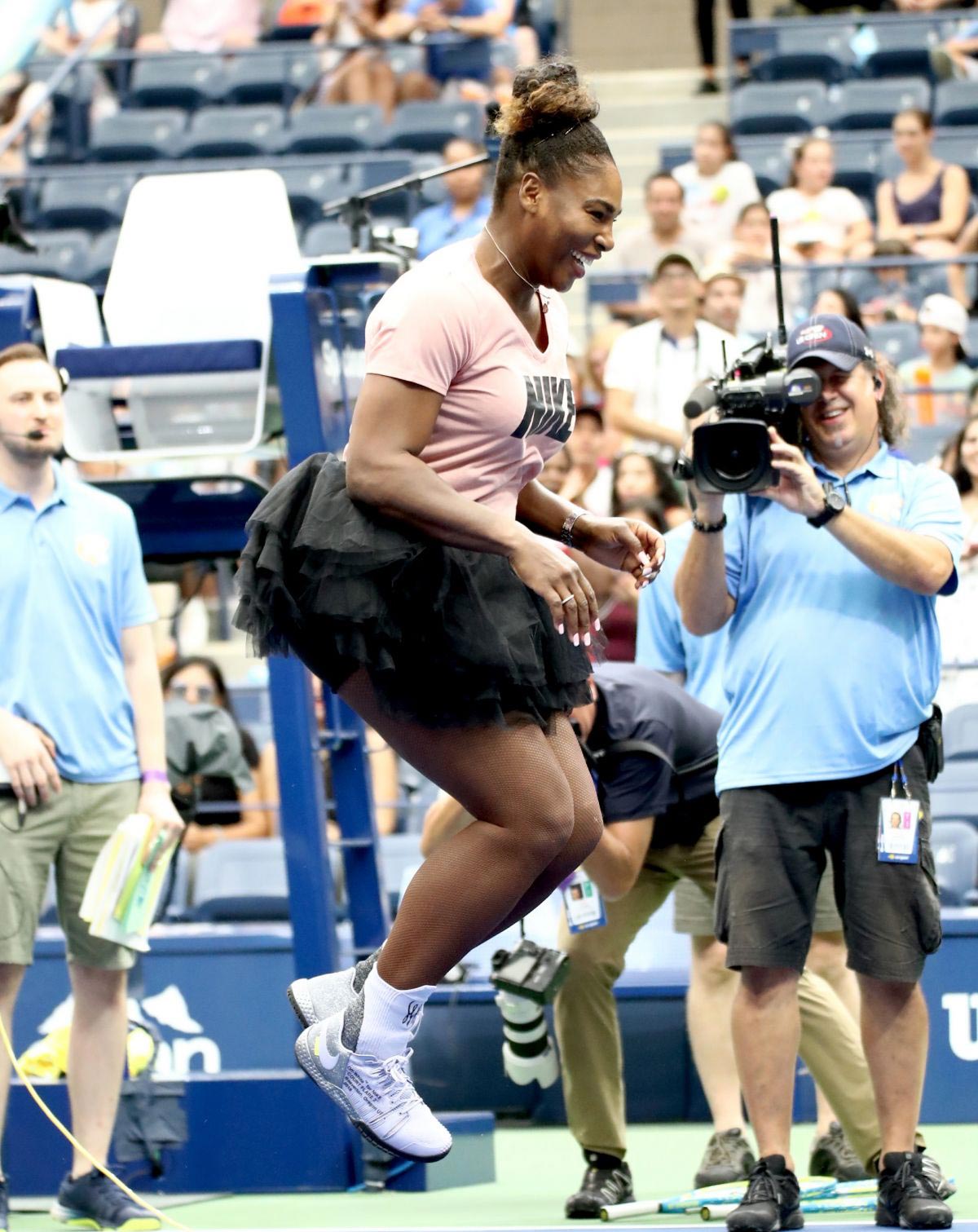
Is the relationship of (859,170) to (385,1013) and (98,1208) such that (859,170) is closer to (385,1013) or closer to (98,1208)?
(98,1208)

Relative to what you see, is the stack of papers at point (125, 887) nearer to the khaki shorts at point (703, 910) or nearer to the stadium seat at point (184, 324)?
the stadium seat at point (184, 324)

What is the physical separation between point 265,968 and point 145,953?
1.30 feet

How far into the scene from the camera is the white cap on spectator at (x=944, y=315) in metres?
8.46

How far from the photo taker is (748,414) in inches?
162

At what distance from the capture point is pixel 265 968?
249 inches

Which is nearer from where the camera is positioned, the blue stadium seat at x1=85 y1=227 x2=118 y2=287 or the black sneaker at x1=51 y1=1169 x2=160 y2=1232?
the black sneaker at x1=51 y1=1169 x2=160 y2=1232

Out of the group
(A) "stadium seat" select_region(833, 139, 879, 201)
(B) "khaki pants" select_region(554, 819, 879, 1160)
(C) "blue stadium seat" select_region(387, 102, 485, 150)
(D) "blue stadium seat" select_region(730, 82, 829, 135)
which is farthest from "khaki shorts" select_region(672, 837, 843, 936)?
(D) "blue stadium seat" select_region(730, 82, 829, 135)

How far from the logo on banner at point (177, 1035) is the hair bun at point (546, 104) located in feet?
13.2

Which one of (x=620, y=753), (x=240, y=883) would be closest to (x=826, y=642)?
(x=620, y=753)

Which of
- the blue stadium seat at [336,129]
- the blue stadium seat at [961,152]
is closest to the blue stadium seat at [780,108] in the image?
the blue stadium seat at [961,152]

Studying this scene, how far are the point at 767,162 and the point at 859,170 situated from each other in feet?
1.70

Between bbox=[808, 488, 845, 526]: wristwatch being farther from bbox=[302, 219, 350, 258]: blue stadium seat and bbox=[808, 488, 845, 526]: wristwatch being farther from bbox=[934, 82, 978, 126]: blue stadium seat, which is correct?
bbox=[934, 82, 978, 126]: blue stadium seat

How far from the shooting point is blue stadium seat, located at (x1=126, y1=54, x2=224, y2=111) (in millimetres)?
12906

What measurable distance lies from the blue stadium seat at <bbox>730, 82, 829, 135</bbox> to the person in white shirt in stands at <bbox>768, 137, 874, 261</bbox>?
61.0 inches
